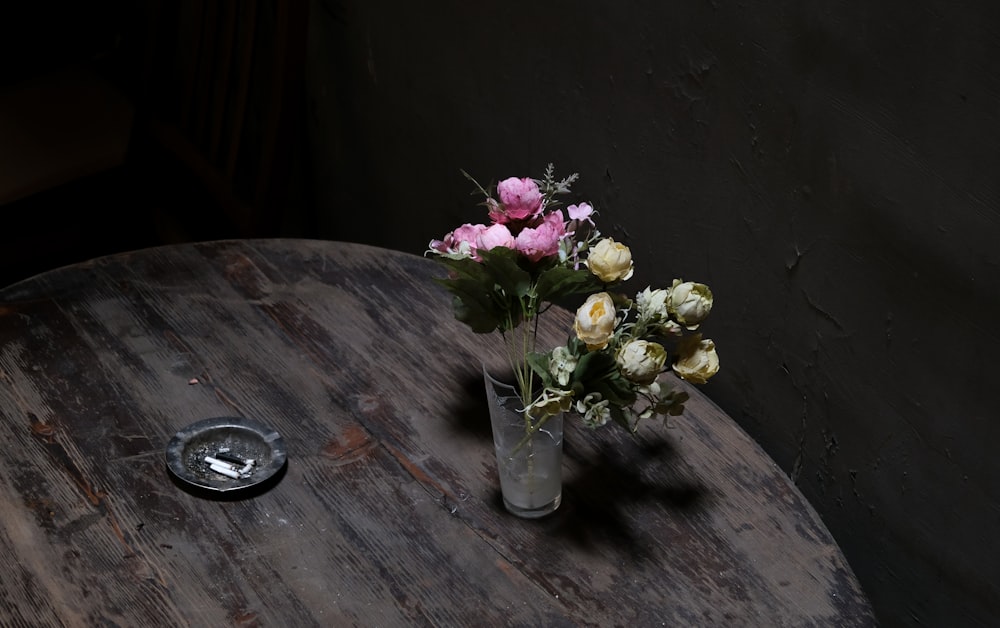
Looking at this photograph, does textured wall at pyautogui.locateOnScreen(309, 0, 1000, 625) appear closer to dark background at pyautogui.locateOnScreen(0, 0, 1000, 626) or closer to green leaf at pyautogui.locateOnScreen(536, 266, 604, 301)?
dark background at pyautogui.locateOnScreen(0, 0, 1000, 626)

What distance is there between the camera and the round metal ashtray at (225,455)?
1.19 m

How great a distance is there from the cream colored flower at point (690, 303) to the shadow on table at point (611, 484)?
0.26 meters

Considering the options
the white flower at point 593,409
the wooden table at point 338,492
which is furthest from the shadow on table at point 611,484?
the white flower at point 593,409

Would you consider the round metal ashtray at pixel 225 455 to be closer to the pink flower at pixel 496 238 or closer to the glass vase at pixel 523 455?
the glass vase at pixel 523 455

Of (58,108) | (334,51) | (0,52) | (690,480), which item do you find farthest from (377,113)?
(690,480)

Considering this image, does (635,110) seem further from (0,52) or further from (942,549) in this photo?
(0,52)

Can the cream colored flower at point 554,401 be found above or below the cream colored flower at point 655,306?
below

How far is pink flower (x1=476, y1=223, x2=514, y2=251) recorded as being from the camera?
1.05m

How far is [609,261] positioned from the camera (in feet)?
3.38

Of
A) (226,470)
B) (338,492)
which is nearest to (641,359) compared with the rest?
(338,492)

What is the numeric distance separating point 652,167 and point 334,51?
92 cm

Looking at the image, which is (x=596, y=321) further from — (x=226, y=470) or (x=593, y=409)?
(x=226, y=470)

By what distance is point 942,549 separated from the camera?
4.18ft

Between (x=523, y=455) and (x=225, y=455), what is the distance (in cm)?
34
